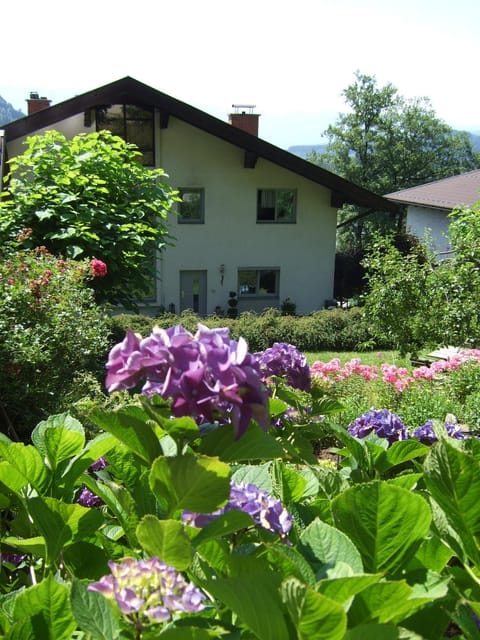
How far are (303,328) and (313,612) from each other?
659 inches

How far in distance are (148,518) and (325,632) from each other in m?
0.25

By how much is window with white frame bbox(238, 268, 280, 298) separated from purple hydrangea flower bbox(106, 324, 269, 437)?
71.1 feet

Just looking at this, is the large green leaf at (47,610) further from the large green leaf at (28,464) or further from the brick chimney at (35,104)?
the brick chimney at (35,104)

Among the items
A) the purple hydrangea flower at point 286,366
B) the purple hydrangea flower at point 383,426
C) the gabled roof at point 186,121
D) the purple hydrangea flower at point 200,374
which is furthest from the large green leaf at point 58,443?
the gabled roof at point 186,121

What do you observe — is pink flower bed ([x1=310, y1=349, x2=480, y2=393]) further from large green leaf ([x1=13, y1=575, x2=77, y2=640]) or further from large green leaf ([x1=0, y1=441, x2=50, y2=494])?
large green leaf ([x1=13, y1=575, x2=77, y2=640])

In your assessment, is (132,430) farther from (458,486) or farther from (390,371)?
(390,371)

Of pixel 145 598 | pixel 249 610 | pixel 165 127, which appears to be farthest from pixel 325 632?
pixel 165 127

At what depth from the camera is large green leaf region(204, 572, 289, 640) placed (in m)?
0.73

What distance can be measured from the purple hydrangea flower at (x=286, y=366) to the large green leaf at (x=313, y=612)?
125cm

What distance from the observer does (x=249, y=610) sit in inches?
28.7

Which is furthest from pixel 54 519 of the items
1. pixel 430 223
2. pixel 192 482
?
pixel 430 223

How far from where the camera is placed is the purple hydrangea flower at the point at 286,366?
6.37 ft

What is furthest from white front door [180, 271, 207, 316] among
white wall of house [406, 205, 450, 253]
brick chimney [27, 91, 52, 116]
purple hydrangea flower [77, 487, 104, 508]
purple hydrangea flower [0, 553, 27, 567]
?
purple hydrangea flower [0, 553, 27, 567]

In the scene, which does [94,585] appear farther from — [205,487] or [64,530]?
[64,530]
